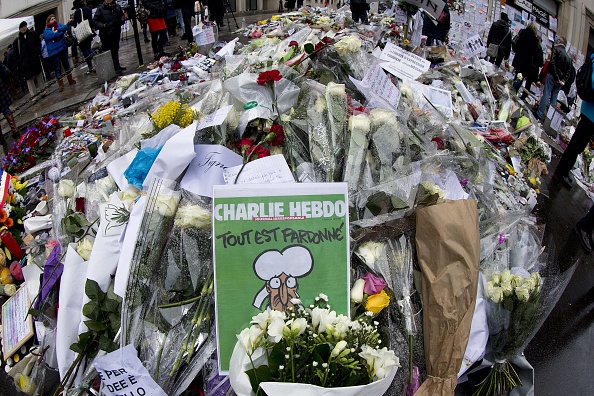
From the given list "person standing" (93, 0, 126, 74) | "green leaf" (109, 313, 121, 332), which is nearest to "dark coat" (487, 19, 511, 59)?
"person standing" (93, 0, 126, 74)

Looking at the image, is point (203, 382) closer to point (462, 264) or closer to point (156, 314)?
point (156, 314)

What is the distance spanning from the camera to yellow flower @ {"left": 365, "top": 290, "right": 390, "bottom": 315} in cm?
212

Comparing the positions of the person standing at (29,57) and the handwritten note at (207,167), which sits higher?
the handwritten note at (207,167)

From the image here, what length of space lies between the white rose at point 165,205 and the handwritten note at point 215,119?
72 cm

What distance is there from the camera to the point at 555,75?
8430 mm

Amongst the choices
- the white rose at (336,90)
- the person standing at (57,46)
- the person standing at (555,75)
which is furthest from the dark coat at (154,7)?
the person standing at (555,75)

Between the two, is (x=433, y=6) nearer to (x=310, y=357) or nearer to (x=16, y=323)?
(x=310, y=357)

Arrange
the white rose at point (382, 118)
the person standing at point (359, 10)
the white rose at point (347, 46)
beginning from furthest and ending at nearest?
the person standing at point (359, 10) < the white rose at point (347, 46) < the white rose at point (382, 118)

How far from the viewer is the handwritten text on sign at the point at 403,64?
15.3 feet

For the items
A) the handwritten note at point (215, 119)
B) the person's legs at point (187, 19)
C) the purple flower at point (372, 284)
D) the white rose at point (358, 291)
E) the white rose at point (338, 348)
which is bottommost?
the person's legs at point (187, 19)

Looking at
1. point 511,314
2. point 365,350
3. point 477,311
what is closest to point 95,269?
point 365,350

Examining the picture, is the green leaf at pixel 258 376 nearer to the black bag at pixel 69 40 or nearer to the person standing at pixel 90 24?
the person standing at pixel 90 24

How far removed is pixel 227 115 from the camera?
298 centimetres

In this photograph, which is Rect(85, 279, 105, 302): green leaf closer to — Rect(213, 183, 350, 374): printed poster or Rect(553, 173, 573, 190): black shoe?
Rect(213, 183, 350, 374): printed poster
